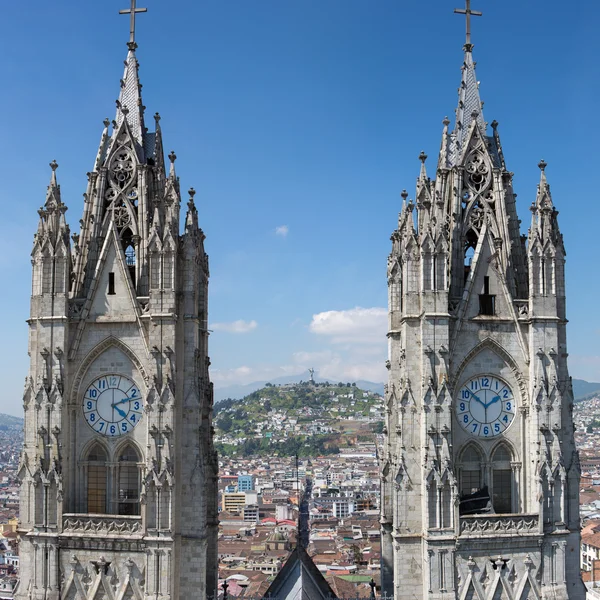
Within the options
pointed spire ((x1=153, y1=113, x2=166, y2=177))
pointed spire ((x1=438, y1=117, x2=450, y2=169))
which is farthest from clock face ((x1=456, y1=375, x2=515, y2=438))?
pointed spire ((x1=153, y1=113, x2=166, y2=177))

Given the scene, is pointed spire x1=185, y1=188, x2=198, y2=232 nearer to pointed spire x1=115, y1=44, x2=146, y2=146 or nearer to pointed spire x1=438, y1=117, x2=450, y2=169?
pointed spire x1=115, y1=44, x2=146, y2=146

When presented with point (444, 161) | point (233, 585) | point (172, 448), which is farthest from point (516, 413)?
point (233, 585)

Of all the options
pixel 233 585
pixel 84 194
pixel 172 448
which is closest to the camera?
pixel 172 448

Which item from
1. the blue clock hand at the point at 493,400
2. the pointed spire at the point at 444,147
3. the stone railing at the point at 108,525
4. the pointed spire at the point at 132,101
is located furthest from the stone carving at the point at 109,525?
the pointed spire at the point at 444,147

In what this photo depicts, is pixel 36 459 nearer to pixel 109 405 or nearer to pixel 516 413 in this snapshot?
pixel 109 405

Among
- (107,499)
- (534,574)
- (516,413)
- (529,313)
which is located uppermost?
(529,313)

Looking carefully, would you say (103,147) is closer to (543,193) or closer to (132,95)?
(132,95)
